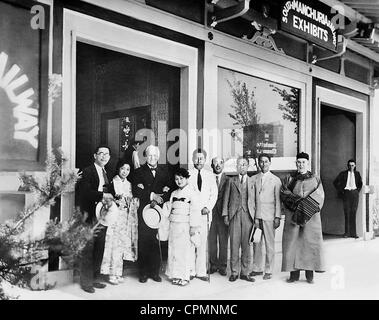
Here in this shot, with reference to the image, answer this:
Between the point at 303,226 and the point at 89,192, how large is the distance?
2057 millimetres

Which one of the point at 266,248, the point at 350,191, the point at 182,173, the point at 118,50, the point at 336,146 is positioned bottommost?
the point at 266,248

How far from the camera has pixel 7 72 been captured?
9.68ft

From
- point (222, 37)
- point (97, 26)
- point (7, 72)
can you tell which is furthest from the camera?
point (222, 37)

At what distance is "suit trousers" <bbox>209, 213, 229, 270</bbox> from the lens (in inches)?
167

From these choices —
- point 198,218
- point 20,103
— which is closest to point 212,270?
point 198,218

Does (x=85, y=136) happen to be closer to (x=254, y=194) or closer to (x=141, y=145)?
(x=141, y=145)

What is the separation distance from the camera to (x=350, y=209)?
253 inches

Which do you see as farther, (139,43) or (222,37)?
(222,37)

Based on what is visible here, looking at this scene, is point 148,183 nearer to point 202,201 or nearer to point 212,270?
point 202,201

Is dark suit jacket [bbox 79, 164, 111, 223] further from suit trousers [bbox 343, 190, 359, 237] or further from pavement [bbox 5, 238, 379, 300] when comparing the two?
suit trousers [bbox 343, 190, 359, 237]

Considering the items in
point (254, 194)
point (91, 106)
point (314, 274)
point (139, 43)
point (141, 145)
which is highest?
point (139, 43)

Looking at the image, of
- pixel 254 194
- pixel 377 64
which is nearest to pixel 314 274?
pixel 254 194

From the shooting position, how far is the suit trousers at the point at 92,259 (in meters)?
3.34
